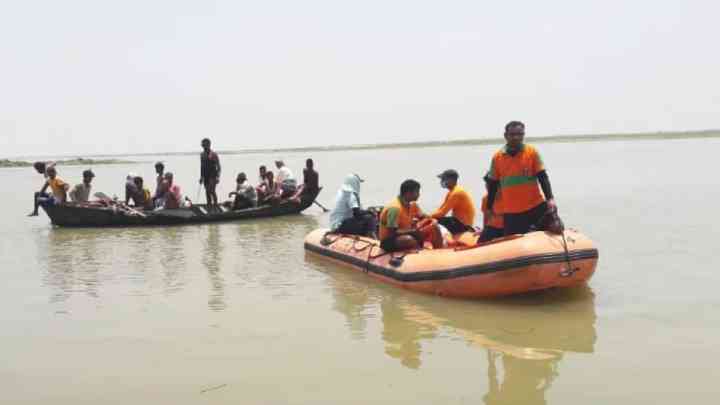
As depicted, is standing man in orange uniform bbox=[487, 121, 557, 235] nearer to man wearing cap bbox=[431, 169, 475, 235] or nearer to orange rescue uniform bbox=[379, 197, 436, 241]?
orange rescue uniform bbox=[379, 197, 436, 241]

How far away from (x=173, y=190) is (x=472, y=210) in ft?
28.2

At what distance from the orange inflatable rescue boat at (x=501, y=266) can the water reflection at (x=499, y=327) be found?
6.1 inches

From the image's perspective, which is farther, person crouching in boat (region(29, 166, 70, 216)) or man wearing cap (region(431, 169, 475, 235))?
person crouching in boat (region(29, 166, 70, 216))

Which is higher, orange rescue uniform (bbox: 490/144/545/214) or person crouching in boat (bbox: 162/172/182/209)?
orange rescue uniform (bbox: 490/144/545/214)

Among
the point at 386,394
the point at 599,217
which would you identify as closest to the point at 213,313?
the point at 386,394

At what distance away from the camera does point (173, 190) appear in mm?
15633

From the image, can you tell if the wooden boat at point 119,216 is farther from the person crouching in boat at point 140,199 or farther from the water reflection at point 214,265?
the person crouching in boat at point 140,199

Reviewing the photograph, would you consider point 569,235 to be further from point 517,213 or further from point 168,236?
point 168,236

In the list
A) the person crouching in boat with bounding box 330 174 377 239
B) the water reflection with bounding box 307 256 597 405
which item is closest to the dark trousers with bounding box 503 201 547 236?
the water reflection with bounding box 307 256 597 405

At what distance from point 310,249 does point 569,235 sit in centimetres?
454

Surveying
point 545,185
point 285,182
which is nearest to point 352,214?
point 545,185

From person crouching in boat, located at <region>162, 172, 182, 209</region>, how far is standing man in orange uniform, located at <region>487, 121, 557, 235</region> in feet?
31.5

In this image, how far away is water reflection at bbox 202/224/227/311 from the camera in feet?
25.5

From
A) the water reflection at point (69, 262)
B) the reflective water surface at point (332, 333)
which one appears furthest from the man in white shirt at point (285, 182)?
the reflective water surface at point (332, 333)
